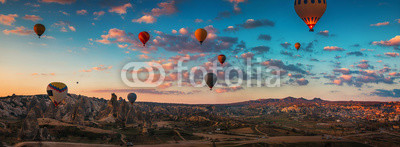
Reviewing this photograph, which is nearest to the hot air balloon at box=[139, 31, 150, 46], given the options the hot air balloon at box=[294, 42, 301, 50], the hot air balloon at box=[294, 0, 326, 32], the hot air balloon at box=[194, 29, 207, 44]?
the hot air balloon at box=[194, 29, 207, 44]

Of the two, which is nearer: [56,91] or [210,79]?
[56,91]

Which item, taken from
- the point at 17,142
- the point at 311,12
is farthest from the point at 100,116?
the point at 311,12

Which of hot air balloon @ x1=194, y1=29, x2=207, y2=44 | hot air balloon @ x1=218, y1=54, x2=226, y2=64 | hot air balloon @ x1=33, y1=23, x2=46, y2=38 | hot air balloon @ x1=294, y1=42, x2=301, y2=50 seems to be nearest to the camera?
hot air balloon @ x1=194, y1=29, x2=207, y2=44

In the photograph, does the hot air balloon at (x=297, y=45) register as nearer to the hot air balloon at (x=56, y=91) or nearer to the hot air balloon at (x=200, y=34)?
the hot air balloon at (x=200, y=34)

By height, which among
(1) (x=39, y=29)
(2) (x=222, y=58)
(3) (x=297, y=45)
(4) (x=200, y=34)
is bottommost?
(2) (x=222, y=58)

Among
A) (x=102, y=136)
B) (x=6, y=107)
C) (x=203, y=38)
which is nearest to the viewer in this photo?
(x=203, y=38)

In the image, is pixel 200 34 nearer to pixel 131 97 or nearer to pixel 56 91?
pixel 56 91

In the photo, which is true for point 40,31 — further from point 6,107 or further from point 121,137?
point 6,107

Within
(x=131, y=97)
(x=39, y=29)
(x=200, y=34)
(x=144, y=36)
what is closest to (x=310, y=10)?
(x=200, y=34)

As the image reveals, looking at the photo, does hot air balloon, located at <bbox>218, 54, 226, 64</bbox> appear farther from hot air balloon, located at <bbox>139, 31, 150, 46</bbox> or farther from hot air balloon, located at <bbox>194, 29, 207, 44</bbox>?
hot air balloon, located at <bbox>139, 31, 150, 46</bbox>
